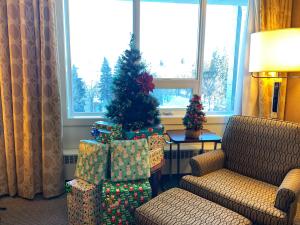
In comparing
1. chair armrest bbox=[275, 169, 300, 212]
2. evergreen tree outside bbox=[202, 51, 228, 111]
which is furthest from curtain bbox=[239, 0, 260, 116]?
chair armrest bbox=[275, 169, 300, 212]

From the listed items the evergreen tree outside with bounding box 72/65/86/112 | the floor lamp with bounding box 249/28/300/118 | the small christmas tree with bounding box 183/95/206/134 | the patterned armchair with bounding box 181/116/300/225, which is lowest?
the patterned armchair with bounding box 181/116/300/225

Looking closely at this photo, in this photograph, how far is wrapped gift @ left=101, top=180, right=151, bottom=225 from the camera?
177 cm

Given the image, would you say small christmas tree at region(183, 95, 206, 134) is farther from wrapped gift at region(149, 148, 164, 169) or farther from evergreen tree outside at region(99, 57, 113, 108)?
evergreen tree outside at region(99, 57, 113, 108)

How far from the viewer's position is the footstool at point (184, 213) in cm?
148

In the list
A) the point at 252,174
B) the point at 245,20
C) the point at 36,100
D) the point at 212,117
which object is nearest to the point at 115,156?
the point at 36,100

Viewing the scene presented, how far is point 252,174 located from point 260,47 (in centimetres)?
109

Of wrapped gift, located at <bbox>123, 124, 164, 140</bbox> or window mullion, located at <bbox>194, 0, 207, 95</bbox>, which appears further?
window mullion, located at <bbox>194, 0, 207, 95</bbox>

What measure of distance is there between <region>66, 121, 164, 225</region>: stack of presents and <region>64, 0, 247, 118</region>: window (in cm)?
88

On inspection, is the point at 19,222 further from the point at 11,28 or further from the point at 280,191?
the point at 280,191

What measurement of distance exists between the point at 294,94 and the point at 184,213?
1.88m

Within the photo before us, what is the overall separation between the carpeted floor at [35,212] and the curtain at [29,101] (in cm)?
7

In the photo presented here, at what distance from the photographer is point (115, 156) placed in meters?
1.93

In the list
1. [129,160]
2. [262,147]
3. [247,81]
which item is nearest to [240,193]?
[262,147]

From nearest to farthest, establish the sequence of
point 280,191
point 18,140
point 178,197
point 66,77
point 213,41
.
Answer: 1. point 280,191
2. point 178,197
3. point 18,140
4. point 66,77
5. point 213,41
